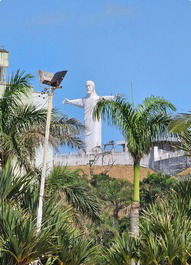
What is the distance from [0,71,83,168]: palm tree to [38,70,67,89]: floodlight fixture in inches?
111

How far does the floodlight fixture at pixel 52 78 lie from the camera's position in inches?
720

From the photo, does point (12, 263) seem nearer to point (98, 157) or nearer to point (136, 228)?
point (136, 228)

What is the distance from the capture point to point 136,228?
19.7m

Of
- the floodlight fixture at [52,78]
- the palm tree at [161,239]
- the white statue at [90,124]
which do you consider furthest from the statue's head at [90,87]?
the palm tree at [161,239]

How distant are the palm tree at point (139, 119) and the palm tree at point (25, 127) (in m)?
1.26

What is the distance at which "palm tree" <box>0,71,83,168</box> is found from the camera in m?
21.2

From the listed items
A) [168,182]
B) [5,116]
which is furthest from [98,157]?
[5,116]

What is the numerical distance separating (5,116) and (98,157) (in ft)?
204

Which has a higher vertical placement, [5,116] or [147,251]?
[5,116]

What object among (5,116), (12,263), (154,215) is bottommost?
(12,263)

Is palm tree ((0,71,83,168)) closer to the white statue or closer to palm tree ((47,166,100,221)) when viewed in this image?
palm tree ((47,166,100,221))

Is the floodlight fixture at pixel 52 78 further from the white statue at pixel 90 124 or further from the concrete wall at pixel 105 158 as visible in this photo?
the white statue at pixel 90 124

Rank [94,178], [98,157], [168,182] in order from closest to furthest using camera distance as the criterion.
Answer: [168,182], [94,178], [98,157]

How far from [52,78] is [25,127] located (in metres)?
3.42
